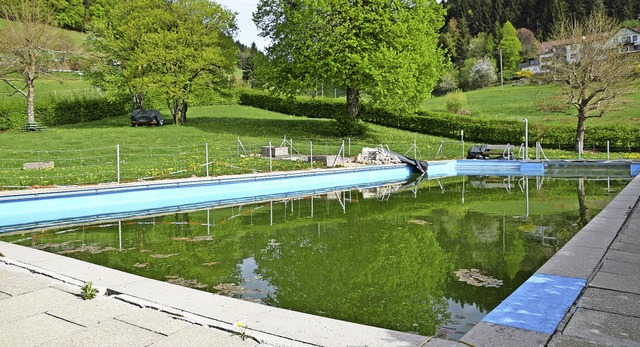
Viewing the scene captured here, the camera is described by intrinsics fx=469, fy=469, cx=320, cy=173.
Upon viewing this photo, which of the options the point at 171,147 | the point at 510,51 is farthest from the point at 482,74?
the point at 171,147

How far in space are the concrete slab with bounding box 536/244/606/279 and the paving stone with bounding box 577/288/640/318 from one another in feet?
1.80

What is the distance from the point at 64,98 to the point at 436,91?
50974mm

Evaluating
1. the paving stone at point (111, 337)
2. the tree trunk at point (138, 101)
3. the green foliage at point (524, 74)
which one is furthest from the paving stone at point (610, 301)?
the green foliage at point (524, 74)

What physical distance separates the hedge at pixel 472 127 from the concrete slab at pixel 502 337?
2621cm

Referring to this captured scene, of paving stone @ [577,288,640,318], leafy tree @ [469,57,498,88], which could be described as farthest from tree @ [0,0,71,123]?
leafy tree @ [469,57,498,88]

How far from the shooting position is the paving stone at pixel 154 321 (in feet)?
12.7

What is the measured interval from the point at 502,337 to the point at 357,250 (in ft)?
14.6

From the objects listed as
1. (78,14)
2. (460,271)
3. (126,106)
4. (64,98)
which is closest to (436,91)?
(126,106)

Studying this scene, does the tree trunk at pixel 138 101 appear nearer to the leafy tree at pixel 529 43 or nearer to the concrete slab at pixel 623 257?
the concrete slab at pixel 623 257

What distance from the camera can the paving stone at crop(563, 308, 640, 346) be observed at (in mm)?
3465

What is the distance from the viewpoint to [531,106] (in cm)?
4725

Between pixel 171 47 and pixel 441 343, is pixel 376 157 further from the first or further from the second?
pixel 441 343

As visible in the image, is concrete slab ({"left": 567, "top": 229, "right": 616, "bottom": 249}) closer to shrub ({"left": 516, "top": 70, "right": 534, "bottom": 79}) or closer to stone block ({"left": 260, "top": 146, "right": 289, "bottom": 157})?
stone block ({"left": 260, "top": 146, "right": 289, "bottom": 157})

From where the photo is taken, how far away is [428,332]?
4.52 metres
